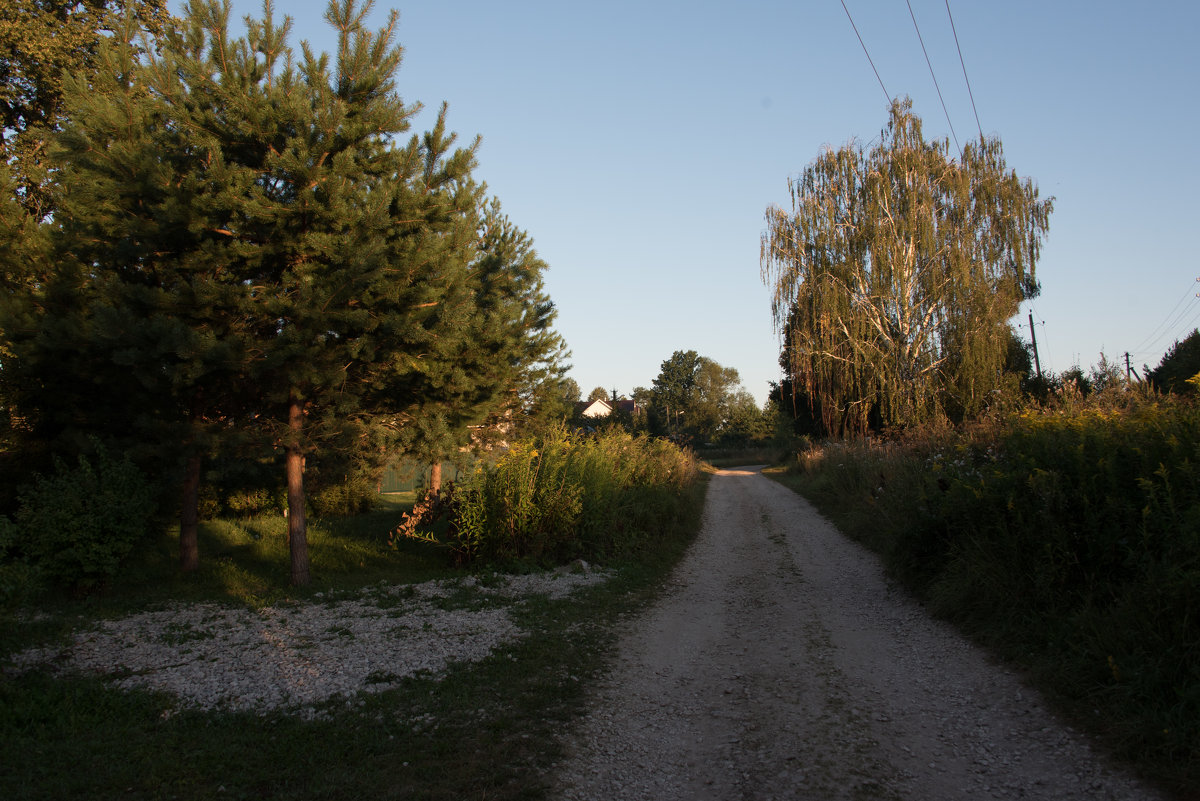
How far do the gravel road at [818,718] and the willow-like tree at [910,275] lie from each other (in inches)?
535

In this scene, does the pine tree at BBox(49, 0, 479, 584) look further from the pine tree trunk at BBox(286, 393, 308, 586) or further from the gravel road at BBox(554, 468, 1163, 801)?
the gravel road at BBox(554, 468, 1163, 801)

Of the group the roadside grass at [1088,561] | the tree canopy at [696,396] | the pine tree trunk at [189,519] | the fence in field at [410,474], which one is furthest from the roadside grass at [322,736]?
the tree canopy at [696,396]

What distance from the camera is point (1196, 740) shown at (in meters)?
3.33

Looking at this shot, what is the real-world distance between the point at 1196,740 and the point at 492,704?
407 cm

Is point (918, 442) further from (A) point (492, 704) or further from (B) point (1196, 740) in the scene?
(A) point (492, 704)

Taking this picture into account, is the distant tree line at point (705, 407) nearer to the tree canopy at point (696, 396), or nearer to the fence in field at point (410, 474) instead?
the tree canopy at point (696, 396)

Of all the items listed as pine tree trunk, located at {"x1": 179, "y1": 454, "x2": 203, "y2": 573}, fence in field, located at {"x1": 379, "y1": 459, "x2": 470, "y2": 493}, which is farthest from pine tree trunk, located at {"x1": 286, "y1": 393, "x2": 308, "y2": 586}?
pine tree trunk, located at {"x1": 179, "y1": 454, "x2": 203, "y2": 573}

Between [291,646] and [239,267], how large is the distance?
15.0ft

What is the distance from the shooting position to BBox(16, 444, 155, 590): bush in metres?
7.46

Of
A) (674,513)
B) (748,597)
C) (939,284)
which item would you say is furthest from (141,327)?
(939,284)

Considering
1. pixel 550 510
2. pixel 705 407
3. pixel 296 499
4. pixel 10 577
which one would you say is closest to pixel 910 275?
pixel 550 510

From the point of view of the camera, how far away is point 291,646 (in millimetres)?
5988

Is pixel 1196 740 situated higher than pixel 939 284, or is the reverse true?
pixel 939 284

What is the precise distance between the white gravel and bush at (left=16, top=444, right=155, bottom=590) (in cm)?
106
